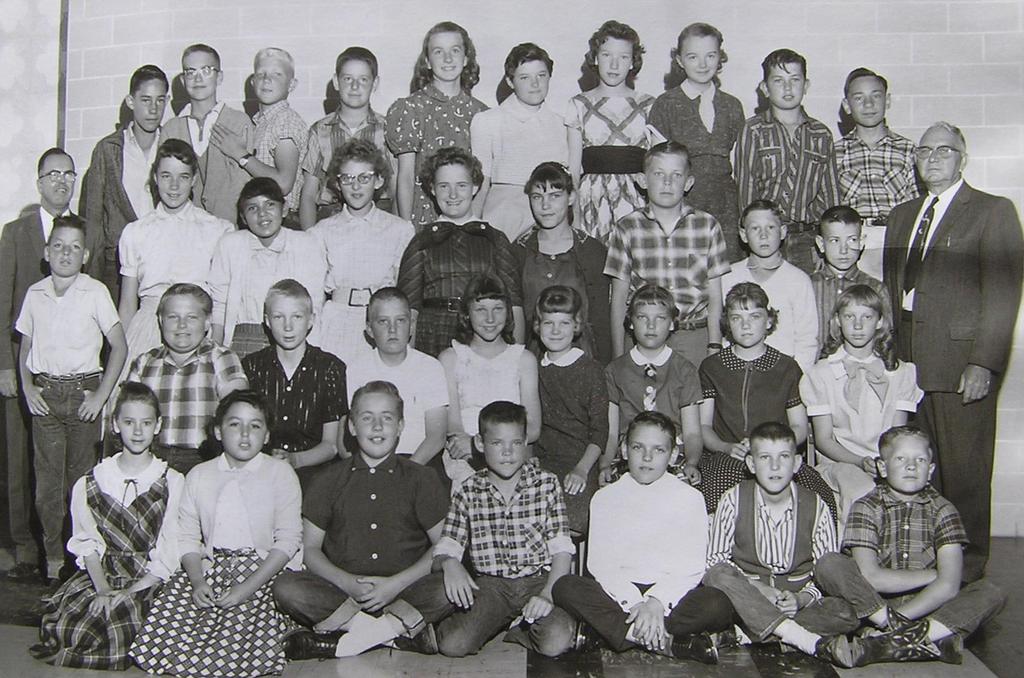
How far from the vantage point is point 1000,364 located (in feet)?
15.7

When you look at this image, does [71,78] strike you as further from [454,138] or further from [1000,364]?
[1000,364]

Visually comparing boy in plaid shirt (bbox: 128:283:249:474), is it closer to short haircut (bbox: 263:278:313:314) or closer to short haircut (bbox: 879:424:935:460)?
short haircut (bbox: 263:278:313:314)

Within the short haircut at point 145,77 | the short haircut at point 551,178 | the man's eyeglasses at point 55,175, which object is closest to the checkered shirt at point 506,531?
the short haircut at point 551,178

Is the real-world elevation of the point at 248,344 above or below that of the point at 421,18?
below

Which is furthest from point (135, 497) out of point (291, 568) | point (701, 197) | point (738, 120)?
point (738, 120)

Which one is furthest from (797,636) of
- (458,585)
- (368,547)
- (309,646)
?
(309,646)

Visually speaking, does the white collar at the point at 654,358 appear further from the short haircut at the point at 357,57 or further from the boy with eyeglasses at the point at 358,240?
the short haircut at the point at 357,57

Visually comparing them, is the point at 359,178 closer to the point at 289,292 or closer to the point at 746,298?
the point at 289,292

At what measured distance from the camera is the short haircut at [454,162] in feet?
15.9

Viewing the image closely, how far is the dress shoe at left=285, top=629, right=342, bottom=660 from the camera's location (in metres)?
3.78

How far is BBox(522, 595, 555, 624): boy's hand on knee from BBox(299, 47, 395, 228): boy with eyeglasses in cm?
216

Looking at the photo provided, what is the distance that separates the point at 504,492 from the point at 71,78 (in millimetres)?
3920

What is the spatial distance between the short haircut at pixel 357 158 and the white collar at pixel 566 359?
1102 mm

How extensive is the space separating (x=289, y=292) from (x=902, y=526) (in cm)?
237
